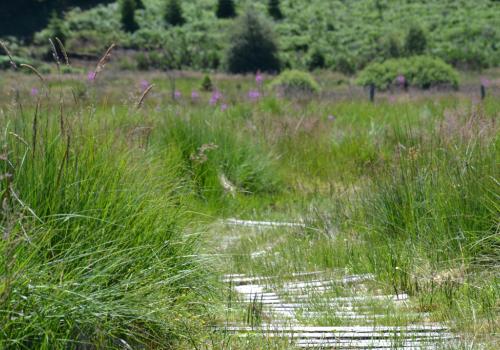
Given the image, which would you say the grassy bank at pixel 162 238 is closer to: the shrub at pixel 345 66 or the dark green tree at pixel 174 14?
the shrub at pixel 345 66

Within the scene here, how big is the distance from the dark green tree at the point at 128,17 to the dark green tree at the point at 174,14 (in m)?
2.41

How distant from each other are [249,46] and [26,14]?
793 inches

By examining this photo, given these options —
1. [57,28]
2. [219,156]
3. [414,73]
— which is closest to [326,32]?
[57,28]

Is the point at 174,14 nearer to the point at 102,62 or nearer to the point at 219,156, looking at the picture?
the point at 219,156

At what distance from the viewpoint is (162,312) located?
3352mm

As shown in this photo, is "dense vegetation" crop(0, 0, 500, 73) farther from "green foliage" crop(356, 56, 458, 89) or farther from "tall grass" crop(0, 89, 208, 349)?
"tall grass" crop(0, 89, 208, 349)

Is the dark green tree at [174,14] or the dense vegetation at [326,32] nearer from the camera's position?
the dense vegetation at [326,32]

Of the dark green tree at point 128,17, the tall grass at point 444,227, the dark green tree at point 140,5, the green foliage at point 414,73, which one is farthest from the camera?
the dark green tree at point 140,5

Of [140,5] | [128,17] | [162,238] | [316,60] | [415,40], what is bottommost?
[316,60]

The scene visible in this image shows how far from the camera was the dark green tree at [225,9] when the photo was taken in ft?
181

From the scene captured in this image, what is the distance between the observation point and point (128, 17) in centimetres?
5159

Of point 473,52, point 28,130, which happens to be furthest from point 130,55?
point 28,130

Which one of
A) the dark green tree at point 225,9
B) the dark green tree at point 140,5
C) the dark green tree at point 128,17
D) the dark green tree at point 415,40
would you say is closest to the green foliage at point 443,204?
the dark green tree at point 415,40

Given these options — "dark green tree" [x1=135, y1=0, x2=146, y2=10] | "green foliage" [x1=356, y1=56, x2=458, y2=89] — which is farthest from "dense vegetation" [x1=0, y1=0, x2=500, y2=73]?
"green foliage" [x1=356, y1=56, x2=458, y2=89]
